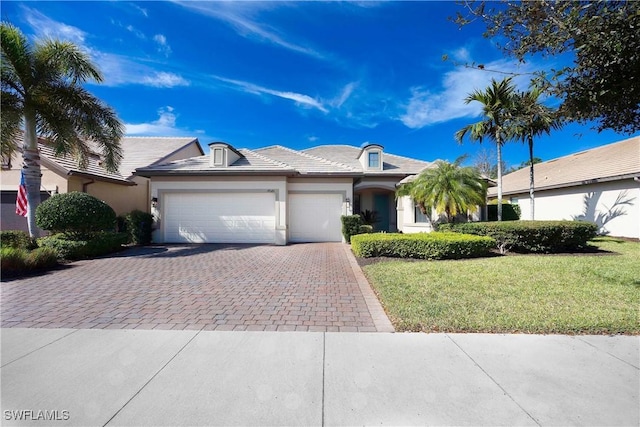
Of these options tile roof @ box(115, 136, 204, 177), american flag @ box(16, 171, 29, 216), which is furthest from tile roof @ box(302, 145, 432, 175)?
american flag @ box(16, 171, 29, 216)

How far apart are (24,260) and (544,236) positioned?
15457 millimetres

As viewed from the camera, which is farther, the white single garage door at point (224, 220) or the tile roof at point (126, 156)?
the white single garage door at point (224, 220)

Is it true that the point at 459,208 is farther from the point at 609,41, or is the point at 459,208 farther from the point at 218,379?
the point at 218,379

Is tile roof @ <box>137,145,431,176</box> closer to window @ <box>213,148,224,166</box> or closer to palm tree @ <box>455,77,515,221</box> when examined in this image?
window @ <box>213,148,224,166</box>

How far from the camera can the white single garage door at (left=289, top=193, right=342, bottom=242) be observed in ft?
46.5

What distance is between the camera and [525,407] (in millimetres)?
2330

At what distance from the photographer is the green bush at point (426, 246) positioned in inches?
340

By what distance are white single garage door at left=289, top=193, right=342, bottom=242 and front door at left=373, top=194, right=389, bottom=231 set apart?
477 centimetres

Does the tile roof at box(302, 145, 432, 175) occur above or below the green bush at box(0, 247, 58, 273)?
above

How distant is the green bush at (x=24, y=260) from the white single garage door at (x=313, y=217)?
8905 mm

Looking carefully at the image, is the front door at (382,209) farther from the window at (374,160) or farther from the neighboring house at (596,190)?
the neighboring house at (596,190)

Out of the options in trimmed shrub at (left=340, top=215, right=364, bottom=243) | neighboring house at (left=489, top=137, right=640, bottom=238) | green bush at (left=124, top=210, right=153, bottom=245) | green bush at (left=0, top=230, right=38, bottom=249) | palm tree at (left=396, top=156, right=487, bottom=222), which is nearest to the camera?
green bush at (left=0, top=230, right=38, bottom=249)

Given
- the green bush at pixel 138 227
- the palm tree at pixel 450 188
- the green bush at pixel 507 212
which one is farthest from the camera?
the green bush at pixel 507 212

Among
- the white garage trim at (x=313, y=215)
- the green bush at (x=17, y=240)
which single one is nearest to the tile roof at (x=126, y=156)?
the green bush at (x=17, y=240)
